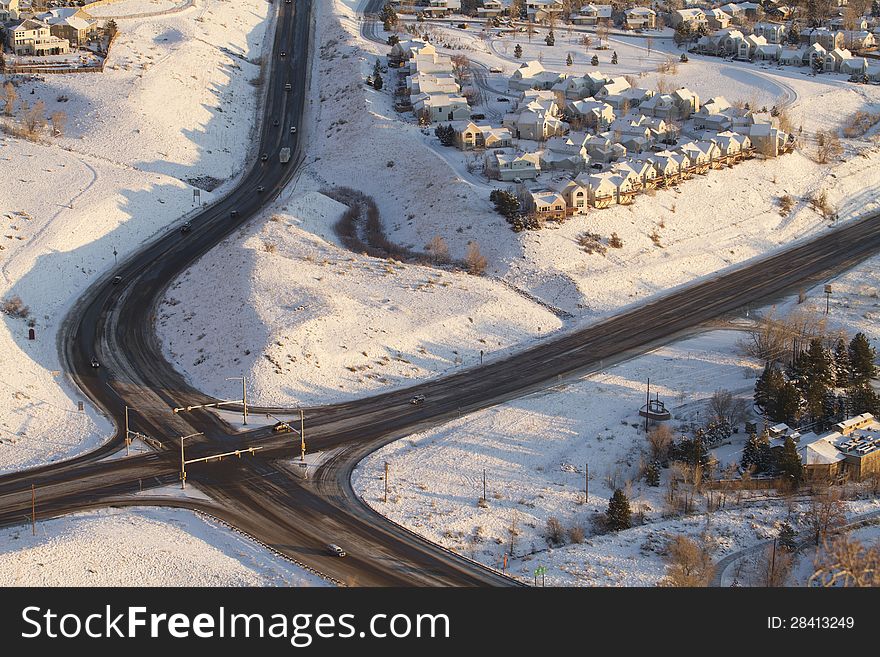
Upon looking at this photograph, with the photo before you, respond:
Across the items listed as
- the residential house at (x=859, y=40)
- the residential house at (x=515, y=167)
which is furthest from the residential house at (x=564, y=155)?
the residential house at (x=859, y=40)

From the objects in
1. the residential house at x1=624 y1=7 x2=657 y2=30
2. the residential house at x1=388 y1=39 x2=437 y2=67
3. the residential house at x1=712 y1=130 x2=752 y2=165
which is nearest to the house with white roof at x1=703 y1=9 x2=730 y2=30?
the residential house at x1=624 y1=7 x2=657 y2=30

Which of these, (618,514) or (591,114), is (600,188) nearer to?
(591,114)

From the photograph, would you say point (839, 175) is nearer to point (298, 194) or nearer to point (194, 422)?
point (298, 194)

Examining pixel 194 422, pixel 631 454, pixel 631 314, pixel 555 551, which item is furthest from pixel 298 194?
pixel 555 551

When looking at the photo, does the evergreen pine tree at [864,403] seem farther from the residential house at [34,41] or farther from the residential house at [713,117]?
the residential house at [34,41]

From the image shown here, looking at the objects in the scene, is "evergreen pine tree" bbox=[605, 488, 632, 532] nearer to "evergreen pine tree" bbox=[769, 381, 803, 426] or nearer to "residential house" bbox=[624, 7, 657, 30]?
"evergreen pine tree" bbox=[769, 381, 803, 426]

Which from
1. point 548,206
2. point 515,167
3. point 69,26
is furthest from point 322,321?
point 69,26
